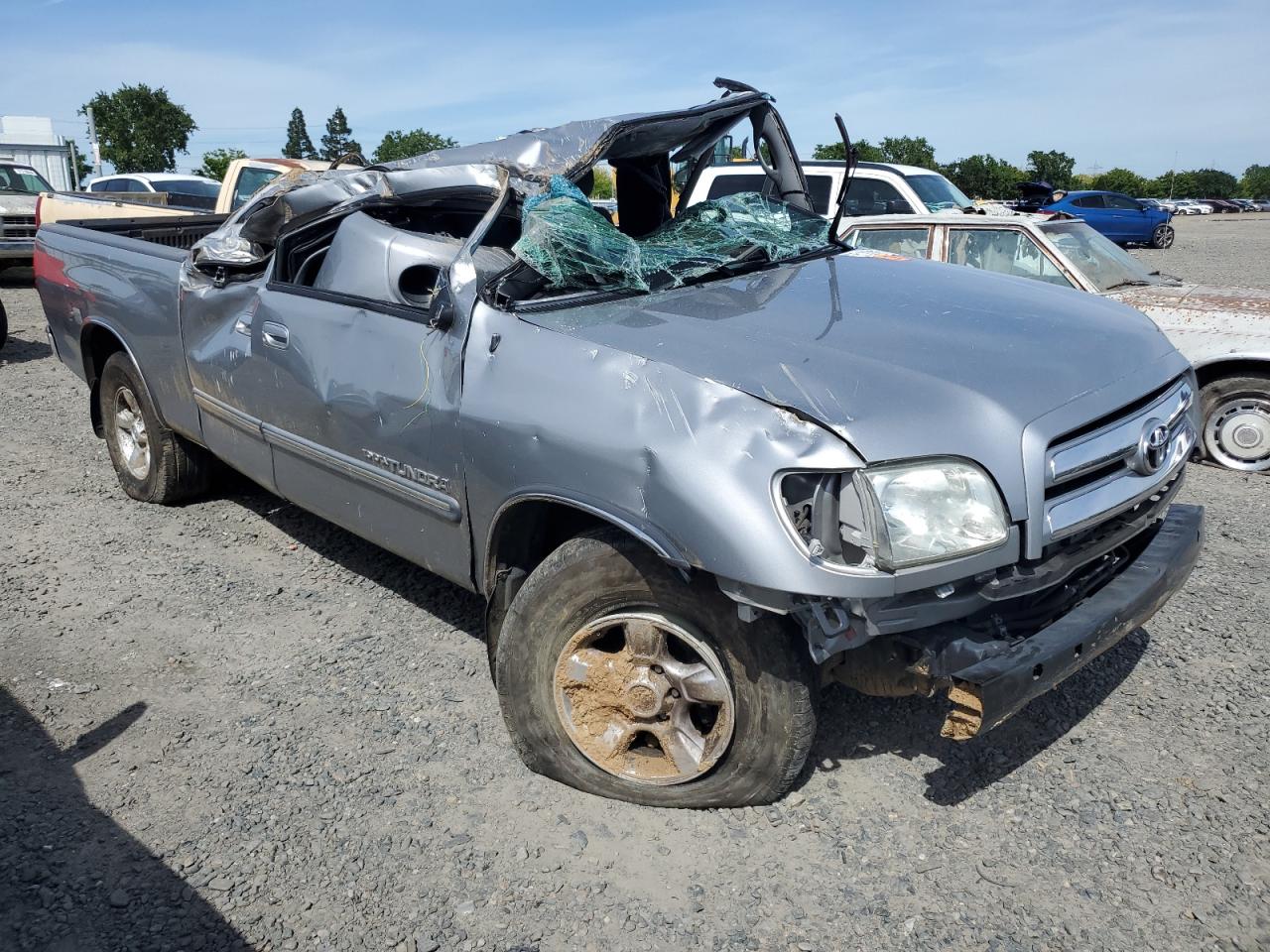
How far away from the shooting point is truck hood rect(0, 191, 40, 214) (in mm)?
13328

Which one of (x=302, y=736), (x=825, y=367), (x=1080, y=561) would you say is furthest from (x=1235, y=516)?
(x=302, y=736)

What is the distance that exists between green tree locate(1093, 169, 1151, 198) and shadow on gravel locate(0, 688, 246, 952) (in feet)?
287

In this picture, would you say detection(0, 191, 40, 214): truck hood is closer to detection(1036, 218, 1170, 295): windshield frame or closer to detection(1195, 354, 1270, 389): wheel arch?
detection(1036, 218, 1170, 295): windshield frame

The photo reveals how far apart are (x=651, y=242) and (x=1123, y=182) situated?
89.8m

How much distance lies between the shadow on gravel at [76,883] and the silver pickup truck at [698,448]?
993 mm

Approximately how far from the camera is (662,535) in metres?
2.45

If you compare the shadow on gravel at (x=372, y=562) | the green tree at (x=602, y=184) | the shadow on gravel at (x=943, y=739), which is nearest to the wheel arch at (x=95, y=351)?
the shadow on gravel at (x=372, y=562)

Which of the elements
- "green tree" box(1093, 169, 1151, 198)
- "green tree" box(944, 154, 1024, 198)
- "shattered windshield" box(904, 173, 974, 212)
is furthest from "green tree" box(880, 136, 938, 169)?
"shattered windshield" box(904, 173, 974, 212)

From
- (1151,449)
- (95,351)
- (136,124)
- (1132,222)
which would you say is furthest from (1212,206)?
(1151,449)

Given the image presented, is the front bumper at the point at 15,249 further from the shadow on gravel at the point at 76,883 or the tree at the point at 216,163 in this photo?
the tree at the point at 216,163

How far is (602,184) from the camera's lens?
443 centimetres

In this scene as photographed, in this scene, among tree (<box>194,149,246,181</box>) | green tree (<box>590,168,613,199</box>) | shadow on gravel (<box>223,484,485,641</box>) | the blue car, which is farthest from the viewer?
tree (<box>194,149,246,181</box>)

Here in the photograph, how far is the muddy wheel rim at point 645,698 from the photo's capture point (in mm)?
2660

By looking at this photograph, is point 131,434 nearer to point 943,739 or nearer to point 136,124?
point 943,739
